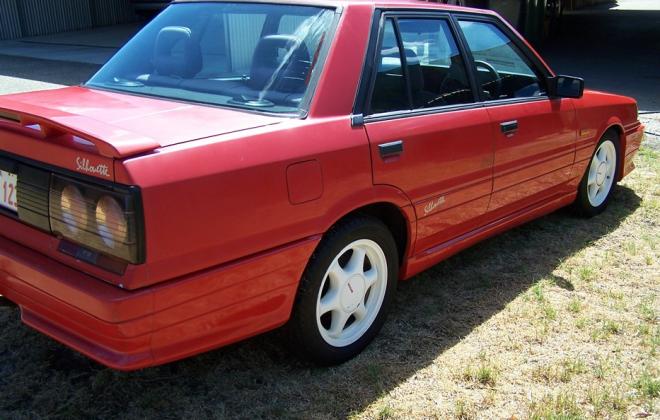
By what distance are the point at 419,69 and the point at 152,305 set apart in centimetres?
183

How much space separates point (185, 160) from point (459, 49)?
194cm

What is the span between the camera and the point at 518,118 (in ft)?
12.4

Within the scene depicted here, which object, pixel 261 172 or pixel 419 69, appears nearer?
pixel 261 172

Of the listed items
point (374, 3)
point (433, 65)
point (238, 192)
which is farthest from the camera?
point (433, 65)

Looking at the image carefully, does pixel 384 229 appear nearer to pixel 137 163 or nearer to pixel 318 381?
pixel 318 381

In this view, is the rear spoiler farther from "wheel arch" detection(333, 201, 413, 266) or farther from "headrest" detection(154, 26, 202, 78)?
"wheel arch" detection(333, 201, 413, 266)

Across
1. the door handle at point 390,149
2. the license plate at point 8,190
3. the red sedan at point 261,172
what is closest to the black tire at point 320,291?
the red sedan at point 261,172

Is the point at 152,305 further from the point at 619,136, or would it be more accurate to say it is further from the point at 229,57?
the point at 619,136

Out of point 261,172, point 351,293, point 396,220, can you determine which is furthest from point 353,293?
point 261,172

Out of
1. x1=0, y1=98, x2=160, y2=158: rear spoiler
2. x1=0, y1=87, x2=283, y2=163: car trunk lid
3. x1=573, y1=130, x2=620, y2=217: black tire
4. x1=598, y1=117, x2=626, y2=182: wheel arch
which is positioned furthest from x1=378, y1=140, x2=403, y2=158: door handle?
x1=598, y1=117, x2=626, y2=182: wheel arch

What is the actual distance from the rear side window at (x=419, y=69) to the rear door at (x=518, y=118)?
0.52 ft

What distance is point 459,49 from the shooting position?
360 centimetres

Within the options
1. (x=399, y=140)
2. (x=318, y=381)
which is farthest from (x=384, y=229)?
(x=318, y=381)

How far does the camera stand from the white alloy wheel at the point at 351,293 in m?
2.90
